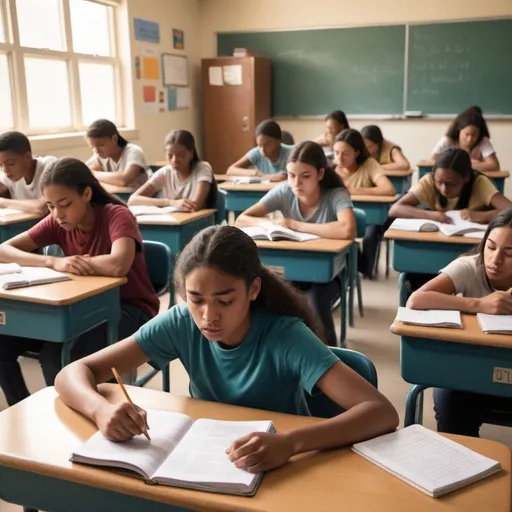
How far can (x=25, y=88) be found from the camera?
497cm

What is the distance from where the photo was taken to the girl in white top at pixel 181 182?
3.80m

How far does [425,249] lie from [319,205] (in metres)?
0.58

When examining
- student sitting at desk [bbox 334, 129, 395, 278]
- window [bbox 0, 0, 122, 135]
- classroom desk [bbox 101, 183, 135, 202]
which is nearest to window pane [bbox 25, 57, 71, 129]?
window [bbox 0, 0, 122, 135]

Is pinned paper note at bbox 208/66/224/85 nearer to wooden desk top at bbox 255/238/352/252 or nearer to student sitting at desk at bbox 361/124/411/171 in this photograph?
student sitting at desk at bbox 361/124/411/171

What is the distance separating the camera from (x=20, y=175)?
3449 millimetres

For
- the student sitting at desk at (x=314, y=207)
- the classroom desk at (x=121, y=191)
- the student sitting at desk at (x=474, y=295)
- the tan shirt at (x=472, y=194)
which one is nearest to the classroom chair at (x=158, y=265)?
the student sitting at desk at (x=314, y=207)

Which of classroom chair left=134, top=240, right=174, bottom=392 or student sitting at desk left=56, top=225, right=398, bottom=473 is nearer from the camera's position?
student sitting at desk left=56, top=225, right=398, bottom=473

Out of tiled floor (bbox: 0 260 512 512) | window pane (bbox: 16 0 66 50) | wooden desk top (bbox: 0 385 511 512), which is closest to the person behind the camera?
wooden desk top (bbox: 0 385 511 512)

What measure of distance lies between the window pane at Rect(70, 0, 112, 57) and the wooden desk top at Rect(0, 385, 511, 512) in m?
5.14

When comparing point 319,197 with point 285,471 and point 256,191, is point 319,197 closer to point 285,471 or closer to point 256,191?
point 256,191

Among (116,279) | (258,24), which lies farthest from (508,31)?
(116,279)

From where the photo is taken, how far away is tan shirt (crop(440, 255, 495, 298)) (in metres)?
1.95

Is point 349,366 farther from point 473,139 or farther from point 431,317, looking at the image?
point 473,139

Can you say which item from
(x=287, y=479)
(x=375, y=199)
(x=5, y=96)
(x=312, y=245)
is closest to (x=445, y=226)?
(x=312, y=245)
